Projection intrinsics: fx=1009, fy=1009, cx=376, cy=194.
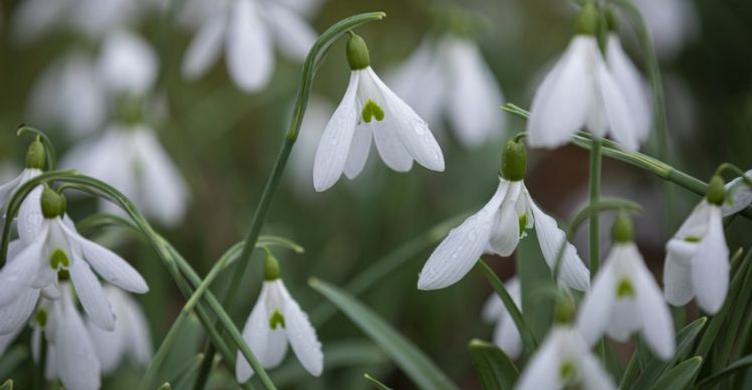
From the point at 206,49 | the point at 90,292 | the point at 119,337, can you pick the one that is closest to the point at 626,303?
the point at 90,292

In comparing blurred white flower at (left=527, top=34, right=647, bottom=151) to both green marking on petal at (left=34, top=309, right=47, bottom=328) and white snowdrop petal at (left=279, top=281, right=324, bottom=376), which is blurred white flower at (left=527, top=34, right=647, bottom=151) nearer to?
white snowdrop petal at (left=279, top=281, right=324, bottom=376)

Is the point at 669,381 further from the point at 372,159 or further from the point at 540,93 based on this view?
the point at 372,159

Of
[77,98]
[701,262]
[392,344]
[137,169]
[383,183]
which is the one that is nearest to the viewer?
[701,262]

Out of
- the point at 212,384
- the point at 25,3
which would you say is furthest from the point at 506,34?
the point at 212,384

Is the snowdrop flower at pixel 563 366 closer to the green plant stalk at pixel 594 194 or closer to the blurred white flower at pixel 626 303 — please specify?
the blurred white flower at pixel 626 303

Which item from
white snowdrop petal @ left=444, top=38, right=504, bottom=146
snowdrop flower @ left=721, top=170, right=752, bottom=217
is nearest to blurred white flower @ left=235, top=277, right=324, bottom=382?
snowdrop flower @ left=721, top=170, right=752, bottom=217

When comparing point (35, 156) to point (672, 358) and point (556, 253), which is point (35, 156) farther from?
point (672, 358)

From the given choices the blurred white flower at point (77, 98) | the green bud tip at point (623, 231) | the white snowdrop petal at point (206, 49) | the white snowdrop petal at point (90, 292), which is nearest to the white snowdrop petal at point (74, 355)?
the white snowdrop petal at point (90, 292)

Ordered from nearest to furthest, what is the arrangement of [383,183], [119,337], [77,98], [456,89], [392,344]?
[392,344] → [119,337] → [456,89] → [383,183] → [77,98]
